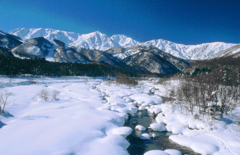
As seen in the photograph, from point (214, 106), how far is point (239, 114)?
17.2 ft

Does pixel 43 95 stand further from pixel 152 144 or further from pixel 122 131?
pixel 152 144

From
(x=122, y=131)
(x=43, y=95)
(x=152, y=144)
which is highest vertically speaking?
(x=43, y=95)

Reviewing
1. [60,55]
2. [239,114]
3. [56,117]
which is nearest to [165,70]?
[60,55]

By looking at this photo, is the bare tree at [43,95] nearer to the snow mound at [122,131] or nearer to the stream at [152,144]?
the snow mound at [122,131]

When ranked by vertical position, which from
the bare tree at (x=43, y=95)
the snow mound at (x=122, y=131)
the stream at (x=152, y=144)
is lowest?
the stream at (x=152, y=144)

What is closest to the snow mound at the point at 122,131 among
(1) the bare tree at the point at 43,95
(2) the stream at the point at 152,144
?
(2) the stream at the point at 152,144

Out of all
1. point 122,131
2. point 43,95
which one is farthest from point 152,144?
point 43,95

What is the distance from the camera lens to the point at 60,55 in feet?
639

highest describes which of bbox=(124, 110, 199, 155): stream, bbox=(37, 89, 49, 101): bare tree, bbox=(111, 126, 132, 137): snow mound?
bbox=(37, 89, 49, 101): bare tree

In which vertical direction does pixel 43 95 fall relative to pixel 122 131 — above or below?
above

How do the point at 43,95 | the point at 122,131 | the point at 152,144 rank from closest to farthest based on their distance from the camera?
the point at 152,144
the point at 122,131
the point at 43,95

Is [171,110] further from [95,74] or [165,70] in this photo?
[165,70]

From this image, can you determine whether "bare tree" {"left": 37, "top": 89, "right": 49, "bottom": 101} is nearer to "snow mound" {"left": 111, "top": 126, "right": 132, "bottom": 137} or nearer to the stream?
"snow mound" {"left": 111, "top": 126, "right": 132, "bottom": 137}

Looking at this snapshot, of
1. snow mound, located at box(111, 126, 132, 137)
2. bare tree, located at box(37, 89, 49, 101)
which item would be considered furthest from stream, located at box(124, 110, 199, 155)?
bare tree, located at box(37, 89, 49, 101)
